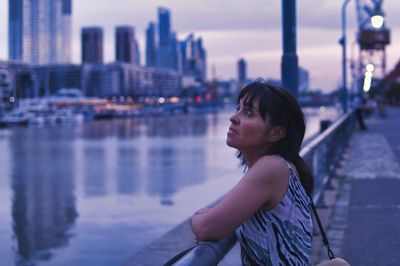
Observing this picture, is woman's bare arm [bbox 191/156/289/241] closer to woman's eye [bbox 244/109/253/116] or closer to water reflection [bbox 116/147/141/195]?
woman's eye [bbox 244/109/253/116]

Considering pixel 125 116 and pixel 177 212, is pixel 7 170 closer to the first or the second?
pixel 177 212

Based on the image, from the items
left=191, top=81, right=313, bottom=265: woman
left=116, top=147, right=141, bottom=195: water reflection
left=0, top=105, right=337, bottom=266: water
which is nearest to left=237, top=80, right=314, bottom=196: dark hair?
left=191, top=81, right=313, bottom=265: woman

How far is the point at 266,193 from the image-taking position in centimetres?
250

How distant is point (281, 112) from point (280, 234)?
19.9 inches

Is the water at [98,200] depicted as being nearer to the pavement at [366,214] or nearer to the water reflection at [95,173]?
the water reflection at [95,173]

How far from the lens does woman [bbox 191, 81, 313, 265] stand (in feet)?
8.24

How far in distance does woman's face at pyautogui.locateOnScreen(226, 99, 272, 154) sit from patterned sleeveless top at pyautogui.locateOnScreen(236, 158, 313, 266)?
0.19m

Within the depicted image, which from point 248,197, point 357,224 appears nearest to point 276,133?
point 248,197

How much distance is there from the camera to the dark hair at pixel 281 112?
2.67 m

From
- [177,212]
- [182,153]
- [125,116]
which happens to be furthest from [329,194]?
[125,116]

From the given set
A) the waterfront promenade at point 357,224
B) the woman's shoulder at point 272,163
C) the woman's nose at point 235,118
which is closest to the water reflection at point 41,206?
the waterfront promenade at point 357,224

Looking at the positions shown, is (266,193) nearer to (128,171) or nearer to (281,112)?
(281,112)

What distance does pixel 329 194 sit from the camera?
1016 centimetres

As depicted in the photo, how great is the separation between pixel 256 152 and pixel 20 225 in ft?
29.7
